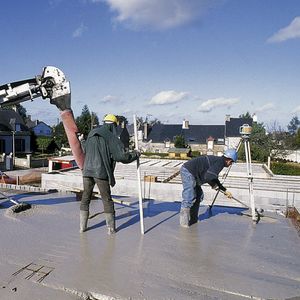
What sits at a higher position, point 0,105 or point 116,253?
point 0,105

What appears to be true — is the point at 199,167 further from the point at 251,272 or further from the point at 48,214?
the point at 48,214

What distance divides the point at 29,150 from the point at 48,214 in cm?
3726

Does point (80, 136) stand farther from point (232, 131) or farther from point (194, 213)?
point (232, 131)

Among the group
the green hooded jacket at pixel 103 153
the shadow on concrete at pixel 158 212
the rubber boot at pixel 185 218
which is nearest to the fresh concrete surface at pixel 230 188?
the shadow on concrete at pixel 158 212

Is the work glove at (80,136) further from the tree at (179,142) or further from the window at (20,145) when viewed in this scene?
the tree at (179,142)

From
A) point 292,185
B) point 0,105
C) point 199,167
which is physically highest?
point 0,105

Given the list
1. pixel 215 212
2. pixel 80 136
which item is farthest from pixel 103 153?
pixel 215 212

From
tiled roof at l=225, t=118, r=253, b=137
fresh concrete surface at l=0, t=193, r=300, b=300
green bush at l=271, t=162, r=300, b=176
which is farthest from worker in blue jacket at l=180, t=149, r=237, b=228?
tiled roof at l=225, t=118, r=253, b=137

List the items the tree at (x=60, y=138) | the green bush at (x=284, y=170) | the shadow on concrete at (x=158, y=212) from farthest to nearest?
the tree at (x=60, y=138) < the green bush at (x=284, y=170) < the shadow on concrete at (x=158, y=212)

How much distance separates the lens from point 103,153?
4.05m

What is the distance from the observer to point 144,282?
2770mm

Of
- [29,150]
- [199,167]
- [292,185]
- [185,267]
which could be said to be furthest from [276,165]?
[29,150]

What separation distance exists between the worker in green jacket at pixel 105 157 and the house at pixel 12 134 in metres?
35.3

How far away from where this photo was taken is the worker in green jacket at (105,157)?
404 cm
